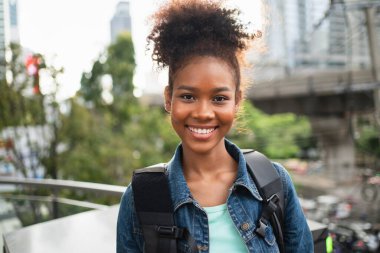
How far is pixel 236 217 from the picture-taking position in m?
1.30

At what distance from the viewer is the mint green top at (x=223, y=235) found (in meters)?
1.30

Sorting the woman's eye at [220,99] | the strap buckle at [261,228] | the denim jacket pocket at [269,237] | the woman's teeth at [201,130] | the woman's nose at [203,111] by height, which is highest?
the woman's eye at [220,99]

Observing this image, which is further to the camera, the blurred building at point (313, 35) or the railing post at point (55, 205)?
the blurred building at point (313, 35)

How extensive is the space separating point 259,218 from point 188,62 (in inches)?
21.6

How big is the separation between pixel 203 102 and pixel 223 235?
1.38 ft

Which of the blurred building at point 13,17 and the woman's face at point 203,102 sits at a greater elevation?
the blurred building at point 13,17

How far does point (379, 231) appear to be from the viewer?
409 centimetres

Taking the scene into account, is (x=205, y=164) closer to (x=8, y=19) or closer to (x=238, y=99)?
(x=238, y=99)

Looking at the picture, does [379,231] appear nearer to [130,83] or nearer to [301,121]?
[130,83]

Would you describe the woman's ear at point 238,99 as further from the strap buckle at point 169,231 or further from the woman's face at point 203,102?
the strap buckle at point 169,231

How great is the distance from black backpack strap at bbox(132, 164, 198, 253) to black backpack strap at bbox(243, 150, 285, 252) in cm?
25

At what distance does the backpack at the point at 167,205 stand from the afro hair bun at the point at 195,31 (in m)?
0.38

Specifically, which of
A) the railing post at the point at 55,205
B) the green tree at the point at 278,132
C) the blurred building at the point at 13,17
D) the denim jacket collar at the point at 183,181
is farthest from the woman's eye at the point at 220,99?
the green tree at the point at 278,132

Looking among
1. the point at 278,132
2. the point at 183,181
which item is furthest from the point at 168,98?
the point at 278,132
